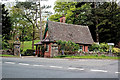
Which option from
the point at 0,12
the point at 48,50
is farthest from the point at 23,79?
the point at 0,12

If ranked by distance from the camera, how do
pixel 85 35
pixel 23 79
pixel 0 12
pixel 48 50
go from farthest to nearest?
pixel 0 12 < pixel 85 35 < pixel 48 50 < pixel 23 79

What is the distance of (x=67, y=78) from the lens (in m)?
6.95

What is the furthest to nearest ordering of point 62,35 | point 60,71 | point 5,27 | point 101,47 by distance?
point 5,27, point 101,47, point 62,35, point 60,71

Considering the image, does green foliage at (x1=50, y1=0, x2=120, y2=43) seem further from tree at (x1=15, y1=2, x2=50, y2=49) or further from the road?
the road

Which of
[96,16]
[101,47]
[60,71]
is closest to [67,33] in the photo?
[101,47]

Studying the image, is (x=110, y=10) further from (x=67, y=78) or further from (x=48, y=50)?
(x=67, y=78)

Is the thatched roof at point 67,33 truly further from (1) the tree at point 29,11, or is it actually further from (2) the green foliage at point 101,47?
(1) the tree at point 29,11

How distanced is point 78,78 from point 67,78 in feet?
1.53

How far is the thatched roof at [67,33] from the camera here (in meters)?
29.5

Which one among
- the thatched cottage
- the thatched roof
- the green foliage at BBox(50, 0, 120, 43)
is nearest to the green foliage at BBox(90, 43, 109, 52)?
the thatched cottage

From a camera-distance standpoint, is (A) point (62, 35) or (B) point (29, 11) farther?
(B) point (29, 11)

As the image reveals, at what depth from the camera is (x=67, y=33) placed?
32.1m

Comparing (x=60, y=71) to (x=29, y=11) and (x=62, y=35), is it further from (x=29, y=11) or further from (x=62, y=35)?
(x=29, y=11)

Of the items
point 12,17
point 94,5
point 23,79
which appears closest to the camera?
point 23,79
